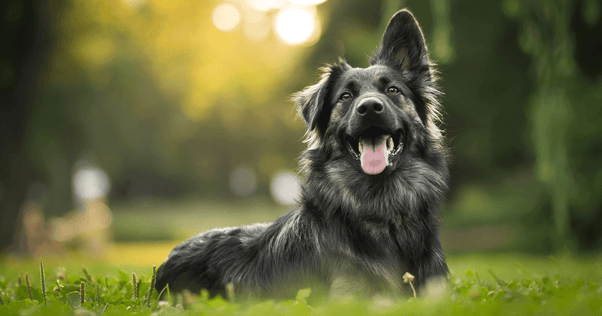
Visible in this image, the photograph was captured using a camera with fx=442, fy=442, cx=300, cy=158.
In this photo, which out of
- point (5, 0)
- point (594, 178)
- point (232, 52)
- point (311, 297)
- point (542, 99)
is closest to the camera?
point (311, 297)

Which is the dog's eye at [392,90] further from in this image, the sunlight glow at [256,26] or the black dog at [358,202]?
the sunlight glow at [256,26]

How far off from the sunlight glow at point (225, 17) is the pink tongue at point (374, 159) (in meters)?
17.6

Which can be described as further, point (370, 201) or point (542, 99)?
point (542, 99)

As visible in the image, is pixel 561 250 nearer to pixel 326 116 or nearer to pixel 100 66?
pixel 326 116

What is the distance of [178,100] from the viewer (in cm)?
2306

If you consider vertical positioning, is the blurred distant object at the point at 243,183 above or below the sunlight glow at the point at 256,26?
below

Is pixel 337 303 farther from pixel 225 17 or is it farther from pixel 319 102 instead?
pixel 225 17

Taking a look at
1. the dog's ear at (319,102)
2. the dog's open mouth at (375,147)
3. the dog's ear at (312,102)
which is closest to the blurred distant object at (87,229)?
the dog's ear at (312,102)

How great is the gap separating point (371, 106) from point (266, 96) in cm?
1949

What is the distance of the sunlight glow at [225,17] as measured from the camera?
2023 centimetres

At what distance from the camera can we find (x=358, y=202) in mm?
3934

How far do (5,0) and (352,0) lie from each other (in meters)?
9.90

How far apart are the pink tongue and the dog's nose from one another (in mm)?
339

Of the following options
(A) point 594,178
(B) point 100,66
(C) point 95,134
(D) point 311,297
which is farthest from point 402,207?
(C) point 95,134
